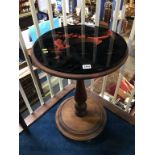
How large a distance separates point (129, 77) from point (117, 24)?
1.01m

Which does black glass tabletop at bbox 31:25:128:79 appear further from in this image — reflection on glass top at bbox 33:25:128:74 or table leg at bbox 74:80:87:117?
table leg at bbox 74:80:87:117

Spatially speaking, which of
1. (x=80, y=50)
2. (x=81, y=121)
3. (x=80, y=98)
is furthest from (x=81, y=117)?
(x=80, y=50)

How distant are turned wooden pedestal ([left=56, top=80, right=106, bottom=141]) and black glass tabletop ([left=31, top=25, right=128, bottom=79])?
0.91ft

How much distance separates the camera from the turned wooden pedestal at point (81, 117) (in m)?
1.21

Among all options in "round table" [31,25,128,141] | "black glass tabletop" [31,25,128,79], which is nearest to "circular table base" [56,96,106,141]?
"round table" [31,25,128,141]

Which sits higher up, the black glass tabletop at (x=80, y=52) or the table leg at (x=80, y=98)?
the black glass tabletop at (x=80, y=52)

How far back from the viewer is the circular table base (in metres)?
1.21

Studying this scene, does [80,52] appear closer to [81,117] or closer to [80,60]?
[80,60]

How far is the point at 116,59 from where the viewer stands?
84 cm

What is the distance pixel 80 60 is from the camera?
32.9 inches

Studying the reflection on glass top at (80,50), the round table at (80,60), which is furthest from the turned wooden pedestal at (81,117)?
the reflection on glass top at (80,50)

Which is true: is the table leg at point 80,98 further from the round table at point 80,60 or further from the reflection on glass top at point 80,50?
the reflection on glass top at point 80,50
